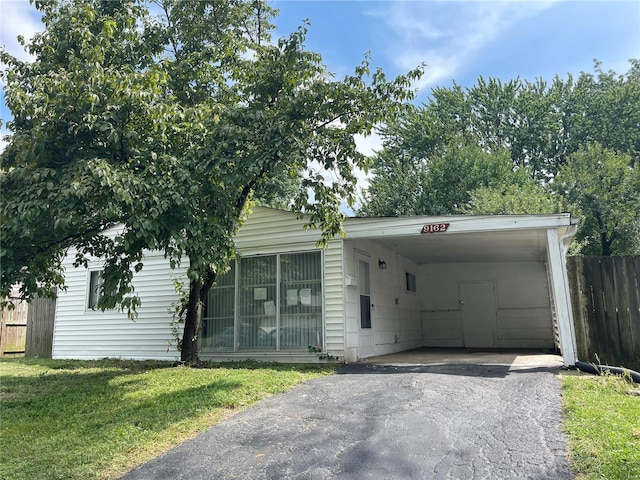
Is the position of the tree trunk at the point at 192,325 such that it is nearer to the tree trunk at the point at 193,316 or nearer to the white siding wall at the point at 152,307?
the tree trunk at the point at 193,316

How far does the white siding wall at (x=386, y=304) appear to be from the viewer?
8.55 m

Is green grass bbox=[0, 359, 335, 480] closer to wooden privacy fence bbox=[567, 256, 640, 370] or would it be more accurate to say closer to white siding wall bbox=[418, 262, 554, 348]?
wooden privacy fence bbox=[567, 256, 640, 370]

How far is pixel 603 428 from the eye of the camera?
3779 millimetres

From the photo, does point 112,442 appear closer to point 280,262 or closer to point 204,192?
point 204,192

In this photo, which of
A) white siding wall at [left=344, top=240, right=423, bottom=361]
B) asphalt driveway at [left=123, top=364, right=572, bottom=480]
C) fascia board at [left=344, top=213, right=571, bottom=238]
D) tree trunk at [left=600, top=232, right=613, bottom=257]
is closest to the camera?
asphalt driveway at [left=123, top=364, right=572, bottom=480]

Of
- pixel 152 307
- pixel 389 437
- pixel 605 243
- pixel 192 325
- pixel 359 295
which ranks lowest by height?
pixel 389 437

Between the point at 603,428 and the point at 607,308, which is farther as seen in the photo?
the point at 607,308

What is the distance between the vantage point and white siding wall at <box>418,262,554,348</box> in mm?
12156

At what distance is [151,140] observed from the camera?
6.36 m

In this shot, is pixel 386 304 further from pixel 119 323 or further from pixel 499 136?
pixel 499 136

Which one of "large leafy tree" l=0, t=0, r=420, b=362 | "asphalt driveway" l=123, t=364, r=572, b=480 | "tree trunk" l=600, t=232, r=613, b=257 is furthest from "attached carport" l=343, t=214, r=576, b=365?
"tree trunk" l=600, t=232, r=613, b=257

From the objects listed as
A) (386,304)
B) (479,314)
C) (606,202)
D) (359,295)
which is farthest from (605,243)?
(359,295)

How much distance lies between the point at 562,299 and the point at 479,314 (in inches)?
230

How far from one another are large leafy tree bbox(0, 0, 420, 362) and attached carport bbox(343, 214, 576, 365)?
1639 mm
